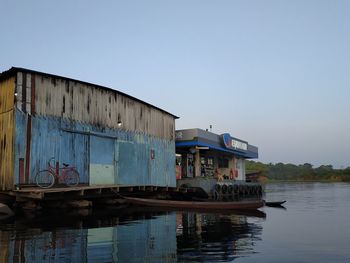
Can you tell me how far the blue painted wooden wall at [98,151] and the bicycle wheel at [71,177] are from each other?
0.79m

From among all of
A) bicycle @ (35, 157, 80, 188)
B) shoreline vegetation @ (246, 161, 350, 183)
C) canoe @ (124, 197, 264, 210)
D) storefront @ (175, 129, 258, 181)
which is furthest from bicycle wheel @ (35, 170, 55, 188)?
shoreline vegetation @ (246, 161, 350, 183)

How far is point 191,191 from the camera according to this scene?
35.2 meters

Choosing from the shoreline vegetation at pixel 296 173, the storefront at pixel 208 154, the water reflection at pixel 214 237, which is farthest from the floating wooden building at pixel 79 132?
the shoreline vegetation at pixel 296 173

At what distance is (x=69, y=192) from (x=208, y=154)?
26316 millimetres

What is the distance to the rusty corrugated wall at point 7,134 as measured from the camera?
2080 cm

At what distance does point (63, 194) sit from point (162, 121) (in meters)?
13.8

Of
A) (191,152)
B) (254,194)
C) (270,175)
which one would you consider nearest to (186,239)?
(191,152)

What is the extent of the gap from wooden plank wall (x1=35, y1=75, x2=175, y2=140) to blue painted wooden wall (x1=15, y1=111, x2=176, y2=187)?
58 cm

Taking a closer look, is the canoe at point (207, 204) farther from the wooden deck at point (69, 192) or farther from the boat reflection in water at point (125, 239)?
the boat reflection in water at point (125, 239)

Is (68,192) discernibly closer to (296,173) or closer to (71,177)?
(71,177)

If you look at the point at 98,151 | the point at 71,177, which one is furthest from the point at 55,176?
the point at 98,151

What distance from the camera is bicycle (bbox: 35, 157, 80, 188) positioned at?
70.5 ft

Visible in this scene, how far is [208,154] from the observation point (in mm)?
45969

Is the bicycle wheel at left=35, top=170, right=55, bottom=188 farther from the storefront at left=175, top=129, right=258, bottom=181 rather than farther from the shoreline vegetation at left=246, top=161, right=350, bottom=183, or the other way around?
the shoreline vegetation at left=246, top=161, right=350, bottom=183
